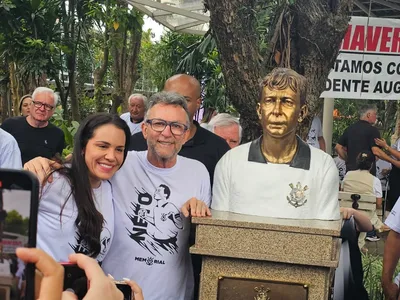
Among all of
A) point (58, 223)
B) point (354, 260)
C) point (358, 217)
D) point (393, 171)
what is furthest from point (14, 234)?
point (393, 171)

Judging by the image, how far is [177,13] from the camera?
709cm

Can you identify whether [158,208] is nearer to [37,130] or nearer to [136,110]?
[37,130]

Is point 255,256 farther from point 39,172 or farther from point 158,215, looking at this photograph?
point 39,172

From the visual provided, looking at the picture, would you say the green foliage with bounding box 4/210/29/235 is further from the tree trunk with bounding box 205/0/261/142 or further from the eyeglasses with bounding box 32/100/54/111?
the eyeglasses with bounding box 32/100/54/111

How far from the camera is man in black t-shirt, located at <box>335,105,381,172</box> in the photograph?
7.64 metres

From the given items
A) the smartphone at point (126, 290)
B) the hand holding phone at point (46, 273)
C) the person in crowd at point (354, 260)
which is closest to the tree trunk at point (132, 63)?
the person in crowd at point (354, 260)

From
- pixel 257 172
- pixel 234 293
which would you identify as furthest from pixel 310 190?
pixel 234 293

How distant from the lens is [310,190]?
2791 millimetres

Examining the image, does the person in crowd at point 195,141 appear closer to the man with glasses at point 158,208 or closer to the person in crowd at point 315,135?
the man with glasses at point 158,208

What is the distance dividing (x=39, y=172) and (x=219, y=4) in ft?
7.02

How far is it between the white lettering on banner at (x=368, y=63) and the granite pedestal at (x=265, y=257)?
3.81m

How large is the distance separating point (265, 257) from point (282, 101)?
773 mm

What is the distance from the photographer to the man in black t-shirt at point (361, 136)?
764 cm

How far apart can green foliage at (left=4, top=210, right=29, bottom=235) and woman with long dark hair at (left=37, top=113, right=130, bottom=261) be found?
127 cm
